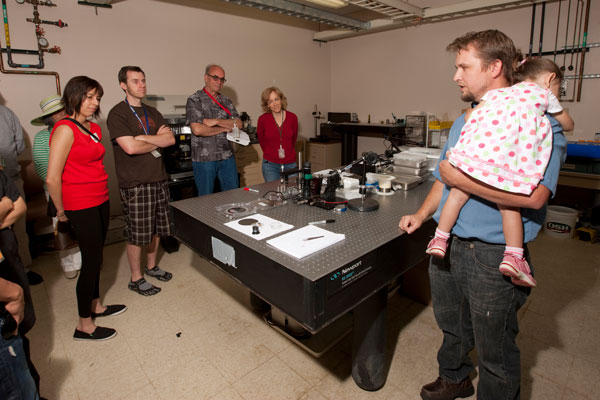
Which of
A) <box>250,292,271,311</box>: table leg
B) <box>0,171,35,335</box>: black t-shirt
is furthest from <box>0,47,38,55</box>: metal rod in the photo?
<box>250,292,271,311</box>: table leg

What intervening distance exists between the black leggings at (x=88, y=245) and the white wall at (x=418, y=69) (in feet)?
15.3

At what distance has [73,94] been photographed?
6.23 feet

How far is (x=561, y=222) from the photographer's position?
3607 mm

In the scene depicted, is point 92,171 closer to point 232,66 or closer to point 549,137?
point 549,137

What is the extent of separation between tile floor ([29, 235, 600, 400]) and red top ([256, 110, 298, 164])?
4.47ft

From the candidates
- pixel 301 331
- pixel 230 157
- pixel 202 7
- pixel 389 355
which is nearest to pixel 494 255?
pixel 389 355

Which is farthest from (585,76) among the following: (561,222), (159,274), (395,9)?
(159,274)

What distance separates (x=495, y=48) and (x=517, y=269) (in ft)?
2.39

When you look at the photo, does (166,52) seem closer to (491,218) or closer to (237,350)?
(237,350)

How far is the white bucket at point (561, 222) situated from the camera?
11.7 feet

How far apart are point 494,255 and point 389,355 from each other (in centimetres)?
106

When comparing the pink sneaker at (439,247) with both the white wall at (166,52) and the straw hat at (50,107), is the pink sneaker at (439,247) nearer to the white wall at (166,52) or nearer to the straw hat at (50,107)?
the straw hat at (50,107)

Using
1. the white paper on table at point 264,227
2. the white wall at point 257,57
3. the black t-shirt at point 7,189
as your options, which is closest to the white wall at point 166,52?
the white wall at point 257,57

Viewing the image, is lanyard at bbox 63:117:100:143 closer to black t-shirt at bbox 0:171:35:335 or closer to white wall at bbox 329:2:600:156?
black t-shirt at bbox 0:171:35:335
